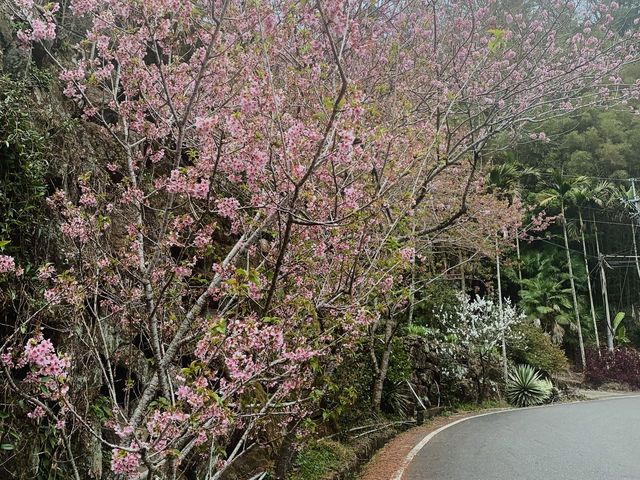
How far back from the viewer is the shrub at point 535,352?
20.0m

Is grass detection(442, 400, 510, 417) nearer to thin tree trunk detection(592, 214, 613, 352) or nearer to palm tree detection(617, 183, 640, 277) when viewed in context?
thin tree trunk detection(592, 214, 613, 352)

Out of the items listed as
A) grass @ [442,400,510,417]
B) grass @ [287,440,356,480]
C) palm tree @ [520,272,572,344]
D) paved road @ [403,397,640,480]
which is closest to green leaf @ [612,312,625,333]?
palm tree @ [520,272,572,344]

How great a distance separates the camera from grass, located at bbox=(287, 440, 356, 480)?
5.98 m

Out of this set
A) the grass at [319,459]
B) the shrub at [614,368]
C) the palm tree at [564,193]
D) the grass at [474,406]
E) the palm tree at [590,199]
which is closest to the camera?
the grass at [319,459]

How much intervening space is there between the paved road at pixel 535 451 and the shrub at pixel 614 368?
14.4 meters

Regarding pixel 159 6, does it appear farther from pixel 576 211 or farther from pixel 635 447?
pixel 576 211

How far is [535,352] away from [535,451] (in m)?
14.2

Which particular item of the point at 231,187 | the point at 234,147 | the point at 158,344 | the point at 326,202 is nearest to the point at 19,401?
the point at 158,344

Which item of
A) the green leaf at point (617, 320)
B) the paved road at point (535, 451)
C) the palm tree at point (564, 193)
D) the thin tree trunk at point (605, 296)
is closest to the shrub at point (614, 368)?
the thin tree trunk at point (605, 296)

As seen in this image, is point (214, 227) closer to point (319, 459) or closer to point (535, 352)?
point (319, 459)

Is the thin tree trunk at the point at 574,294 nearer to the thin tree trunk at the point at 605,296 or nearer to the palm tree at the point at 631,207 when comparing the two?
the thin tree trunk at the point at 605,296

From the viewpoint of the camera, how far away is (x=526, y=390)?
17.1 metres

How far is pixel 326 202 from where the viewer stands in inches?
169

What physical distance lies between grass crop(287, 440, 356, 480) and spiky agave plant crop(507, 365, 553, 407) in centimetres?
1157
